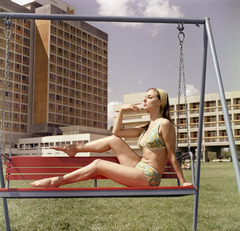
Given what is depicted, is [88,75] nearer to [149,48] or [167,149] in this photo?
[149,48]

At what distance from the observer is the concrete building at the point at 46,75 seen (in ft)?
146

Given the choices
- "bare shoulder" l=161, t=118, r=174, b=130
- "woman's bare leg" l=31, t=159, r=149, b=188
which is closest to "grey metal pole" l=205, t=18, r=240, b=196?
"bare shoulder" l=161, t=118, r=174, b=130

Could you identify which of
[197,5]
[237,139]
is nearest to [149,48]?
[197,5]

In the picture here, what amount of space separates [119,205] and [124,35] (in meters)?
34.0

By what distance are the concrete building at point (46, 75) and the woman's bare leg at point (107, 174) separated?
3940cm

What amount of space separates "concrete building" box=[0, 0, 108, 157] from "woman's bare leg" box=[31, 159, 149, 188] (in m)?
39.4

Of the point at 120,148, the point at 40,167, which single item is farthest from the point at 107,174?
the point at 40,167

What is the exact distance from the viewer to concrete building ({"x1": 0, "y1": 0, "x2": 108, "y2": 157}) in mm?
44625

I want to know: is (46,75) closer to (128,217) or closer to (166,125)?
(128,217)

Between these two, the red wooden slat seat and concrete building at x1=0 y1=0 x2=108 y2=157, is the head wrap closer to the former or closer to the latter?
the red wooden slat seat

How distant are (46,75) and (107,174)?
145ft

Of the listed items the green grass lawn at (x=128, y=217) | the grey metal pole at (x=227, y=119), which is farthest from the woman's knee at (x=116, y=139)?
the green grass lawn at (x=128, y=217)

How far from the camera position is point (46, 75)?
45688 millimetres

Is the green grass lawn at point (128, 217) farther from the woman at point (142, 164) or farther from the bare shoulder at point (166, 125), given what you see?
the bare shoulder at point (166, 125)
